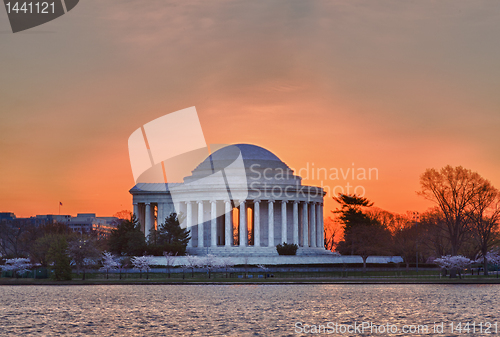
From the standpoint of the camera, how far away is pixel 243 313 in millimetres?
41469

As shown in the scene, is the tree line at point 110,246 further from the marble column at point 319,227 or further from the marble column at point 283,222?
the marble column at point 319,227

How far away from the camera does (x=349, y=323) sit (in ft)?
118

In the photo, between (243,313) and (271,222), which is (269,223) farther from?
(243,313)

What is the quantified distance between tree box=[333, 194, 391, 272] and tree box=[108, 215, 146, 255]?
119 feet

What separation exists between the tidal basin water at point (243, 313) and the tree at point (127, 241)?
4869 centimetres

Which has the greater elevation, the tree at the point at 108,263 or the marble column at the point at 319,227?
the marble column at the point at 319,227

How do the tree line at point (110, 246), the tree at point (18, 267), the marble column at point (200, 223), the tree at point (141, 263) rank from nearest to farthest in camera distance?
the tree line at point (110, 246) < the tree at point (18, 267) < the tree at point (141, 263) < the marble column at point (200, 223)

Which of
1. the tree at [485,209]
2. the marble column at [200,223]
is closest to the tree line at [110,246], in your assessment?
the marble column at [200,223]

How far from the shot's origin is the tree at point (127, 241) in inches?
4289

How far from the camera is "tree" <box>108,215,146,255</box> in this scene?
109 m

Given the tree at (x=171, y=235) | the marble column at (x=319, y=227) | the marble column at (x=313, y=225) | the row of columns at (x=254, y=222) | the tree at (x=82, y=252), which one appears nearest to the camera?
the tree at (x=82, y=252)

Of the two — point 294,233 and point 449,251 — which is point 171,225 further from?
point 449,251

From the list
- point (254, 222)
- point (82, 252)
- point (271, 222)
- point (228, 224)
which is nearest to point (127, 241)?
point (228, 224)

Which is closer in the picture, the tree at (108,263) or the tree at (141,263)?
the tree at (108,263)
